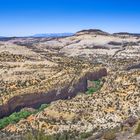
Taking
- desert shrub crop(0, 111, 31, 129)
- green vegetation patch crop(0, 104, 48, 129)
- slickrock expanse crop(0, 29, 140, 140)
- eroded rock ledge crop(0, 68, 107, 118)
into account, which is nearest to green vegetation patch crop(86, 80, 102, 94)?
slickrock expanse crop(0, 29, 140, 140)

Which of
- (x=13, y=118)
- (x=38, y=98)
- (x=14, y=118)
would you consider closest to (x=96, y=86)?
(x=38, y=98)

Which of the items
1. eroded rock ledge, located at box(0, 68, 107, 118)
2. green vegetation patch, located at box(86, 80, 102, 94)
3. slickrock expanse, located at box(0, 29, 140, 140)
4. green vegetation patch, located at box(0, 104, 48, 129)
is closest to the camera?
slickrock expanse, located at box(0, 29, 140, 140)

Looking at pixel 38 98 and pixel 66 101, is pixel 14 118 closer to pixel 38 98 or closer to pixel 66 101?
pixel 66 101

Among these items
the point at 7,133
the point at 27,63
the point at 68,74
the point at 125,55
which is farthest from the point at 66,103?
the point at 125,55

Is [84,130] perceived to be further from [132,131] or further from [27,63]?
[27,63]

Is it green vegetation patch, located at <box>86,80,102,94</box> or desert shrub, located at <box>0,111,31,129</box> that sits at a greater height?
green vegetation patch, located at <box>86,80,102,94</box>

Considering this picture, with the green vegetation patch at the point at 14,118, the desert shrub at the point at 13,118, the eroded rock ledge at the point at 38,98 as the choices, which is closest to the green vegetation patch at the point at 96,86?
the eroded rock ledge at the point at 38,98

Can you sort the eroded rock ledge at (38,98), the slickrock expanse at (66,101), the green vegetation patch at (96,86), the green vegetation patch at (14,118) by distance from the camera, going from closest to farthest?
the slickrock expanse at (66,101), the green vegetation patch at (14,118), the eroded rock ledge at (38,98), the green vegetation patch at (96,86)

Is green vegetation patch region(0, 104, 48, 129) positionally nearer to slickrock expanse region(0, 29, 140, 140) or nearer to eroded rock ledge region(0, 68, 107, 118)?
slickrock expanse region(0, 29, 140, 140)

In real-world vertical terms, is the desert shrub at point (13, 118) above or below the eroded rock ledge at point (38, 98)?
below

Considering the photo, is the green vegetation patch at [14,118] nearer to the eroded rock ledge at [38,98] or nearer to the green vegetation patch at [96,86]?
the eroded rock ledge at [38,98]
